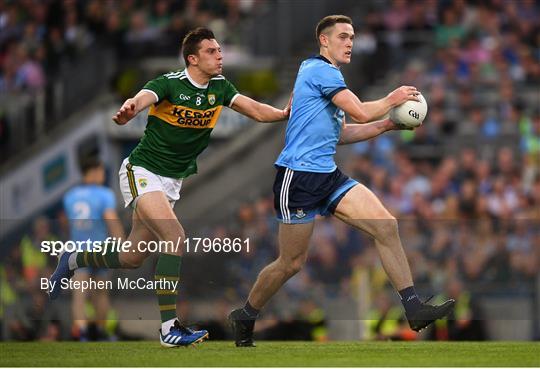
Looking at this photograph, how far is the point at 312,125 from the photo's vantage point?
12625 mm

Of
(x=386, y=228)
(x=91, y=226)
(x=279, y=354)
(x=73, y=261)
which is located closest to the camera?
(x=279, y=354)

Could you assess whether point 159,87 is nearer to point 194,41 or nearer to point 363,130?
point 194,41

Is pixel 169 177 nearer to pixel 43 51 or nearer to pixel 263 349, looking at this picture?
pixel 263 349

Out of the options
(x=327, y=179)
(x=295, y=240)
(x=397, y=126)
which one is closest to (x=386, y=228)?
(x=327, y=179)

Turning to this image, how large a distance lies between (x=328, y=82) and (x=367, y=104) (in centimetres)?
34

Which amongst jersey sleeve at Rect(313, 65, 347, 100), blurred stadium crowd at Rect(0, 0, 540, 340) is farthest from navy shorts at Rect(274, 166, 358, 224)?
blurred stadium crowd at Rect(0, 0, 540, 340)

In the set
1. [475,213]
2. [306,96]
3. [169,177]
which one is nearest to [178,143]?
[169,177]

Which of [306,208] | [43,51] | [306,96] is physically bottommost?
[306,208]

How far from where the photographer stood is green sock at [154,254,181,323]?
1273cm

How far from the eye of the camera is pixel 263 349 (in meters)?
12.9

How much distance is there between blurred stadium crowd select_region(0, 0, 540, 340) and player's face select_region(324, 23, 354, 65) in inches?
120

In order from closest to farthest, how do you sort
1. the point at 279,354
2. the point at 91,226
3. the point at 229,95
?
the point at 279,354 < the point at 229,95 < the point at 91,226

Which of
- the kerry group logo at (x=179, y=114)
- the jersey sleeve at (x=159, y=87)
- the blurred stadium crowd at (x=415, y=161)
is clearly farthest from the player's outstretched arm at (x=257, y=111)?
the blurred stadium crowd at (x=415, y=161)

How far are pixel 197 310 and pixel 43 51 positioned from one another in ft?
41.4
